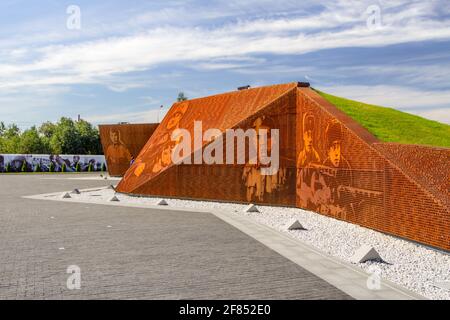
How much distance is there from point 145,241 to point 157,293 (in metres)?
4.56

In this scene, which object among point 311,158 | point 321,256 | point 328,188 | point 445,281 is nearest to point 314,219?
point 328,188

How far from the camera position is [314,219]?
15664 mm

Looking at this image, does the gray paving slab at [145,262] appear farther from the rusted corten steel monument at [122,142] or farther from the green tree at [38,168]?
the green tree at [38,168]

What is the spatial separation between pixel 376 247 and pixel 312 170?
20.9 ft

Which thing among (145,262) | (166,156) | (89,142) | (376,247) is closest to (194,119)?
(166,156)

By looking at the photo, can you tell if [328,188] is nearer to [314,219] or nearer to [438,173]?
[314,219]

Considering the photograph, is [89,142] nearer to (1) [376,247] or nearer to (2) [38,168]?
(2) [38,168]

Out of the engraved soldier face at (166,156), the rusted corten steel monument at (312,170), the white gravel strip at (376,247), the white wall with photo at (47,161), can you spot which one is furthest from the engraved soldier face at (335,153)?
the white wall with photo at (47,161)

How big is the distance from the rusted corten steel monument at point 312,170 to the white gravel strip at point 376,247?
0.39 metres

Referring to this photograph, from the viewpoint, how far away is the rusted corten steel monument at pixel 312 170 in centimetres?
1150

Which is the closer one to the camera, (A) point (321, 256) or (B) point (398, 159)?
(A) point (321, 256)

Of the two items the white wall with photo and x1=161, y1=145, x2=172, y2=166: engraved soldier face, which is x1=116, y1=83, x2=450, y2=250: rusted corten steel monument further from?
the white wall with photo

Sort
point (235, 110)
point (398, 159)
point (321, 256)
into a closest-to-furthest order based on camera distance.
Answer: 1. point (321, 256)
2. point (398, 159)
3. point (235, 110)

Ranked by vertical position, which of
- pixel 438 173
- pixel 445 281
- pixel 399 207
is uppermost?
pixel 438 173
